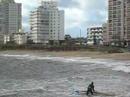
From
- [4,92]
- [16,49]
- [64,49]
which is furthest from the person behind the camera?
[16,49]

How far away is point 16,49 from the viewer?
518ft

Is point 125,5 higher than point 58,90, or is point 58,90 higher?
point 125,5

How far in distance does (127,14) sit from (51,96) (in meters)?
172

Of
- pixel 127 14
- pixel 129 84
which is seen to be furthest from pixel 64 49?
pixel 129 84

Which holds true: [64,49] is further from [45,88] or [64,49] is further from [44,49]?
[45,88]

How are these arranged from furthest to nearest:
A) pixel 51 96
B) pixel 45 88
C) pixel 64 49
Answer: pixel 64 49 < pixel 45 88 < pixel 51 96

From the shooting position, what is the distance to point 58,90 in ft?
98.6

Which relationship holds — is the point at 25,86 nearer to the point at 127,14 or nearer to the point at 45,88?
the point at 45,88

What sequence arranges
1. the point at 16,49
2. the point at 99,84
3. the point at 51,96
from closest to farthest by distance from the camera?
1. the point at 51,96
2. the point at 99,84
3. the point at 16,49

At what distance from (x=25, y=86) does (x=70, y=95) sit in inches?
265

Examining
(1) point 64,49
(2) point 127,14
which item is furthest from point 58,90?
(2) point 127,14

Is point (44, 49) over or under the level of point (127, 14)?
under

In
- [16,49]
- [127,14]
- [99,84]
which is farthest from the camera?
[127,14]

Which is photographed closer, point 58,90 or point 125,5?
point 58,90
